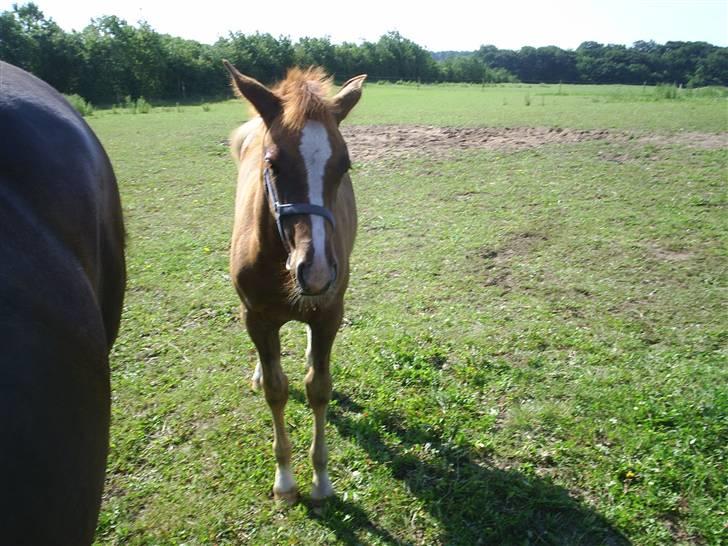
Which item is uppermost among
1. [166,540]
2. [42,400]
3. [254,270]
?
[42,400]

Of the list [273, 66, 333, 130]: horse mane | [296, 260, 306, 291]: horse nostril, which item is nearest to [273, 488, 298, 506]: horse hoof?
[296, 260, 306, 291]: horse nostril

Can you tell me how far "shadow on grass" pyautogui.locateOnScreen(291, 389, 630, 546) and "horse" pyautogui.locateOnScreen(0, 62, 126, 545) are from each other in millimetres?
→ 1804

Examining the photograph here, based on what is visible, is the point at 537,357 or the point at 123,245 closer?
the point at 123,245

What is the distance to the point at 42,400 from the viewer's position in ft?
3.54

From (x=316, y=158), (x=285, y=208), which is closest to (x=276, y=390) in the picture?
(x=285, y=208)

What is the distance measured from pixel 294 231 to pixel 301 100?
66cm

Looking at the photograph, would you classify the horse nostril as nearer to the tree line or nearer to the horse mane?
the horse mane

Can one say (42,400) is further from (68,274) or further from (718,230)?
(718,230)

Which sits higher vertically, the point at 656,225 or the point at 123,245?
the point at 123,245

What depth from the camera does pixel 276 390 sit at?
2.91 meters

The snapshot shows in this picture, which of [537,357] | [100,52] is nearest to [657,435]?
[537,357]

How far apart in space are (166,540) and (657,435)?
3056mm

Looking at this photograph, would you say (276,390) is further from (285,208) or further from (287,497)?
(285,208)

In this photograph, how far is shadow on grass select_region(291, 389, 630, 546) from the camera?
255 cm
